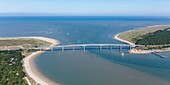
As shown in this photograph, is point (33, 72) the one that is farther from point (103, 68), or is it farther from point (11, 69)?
point (103, 68)

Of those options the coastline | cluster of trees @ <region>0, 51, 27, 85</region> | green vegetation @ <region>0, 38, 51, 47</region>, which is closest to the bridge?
green vegetation @ <region>0, 38, 51, 47</region>

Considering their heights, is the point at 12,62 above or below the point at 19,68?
below

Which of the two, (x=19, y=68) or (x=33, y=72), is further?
(x=33, y=72)

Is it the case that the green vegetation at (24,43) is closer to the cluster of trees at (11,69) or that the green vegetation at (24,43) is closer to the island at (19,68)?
the island at (19,68)

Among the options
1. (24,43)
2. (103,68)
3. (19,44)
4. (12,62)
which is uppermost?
(24,43)

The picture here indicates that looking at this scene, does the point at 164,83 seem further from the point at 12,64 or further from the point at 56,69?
the point at 12,64

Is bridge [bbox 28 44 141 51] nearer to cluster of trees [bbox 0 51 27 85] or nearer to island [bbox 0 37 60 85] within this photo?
island [bbox 0 37 60 85]

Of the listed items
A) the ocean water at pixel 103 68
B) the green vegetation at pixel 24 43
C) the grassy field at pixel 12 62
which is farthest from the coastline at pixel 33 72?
the green vegetation at pixel 24 43

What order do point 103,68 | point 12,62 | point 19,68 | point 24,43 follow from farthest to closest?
point 24,43, point 12,62, point 103,68, point 19,68

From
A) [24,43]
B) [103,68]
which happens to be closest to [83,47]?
[24,43]
